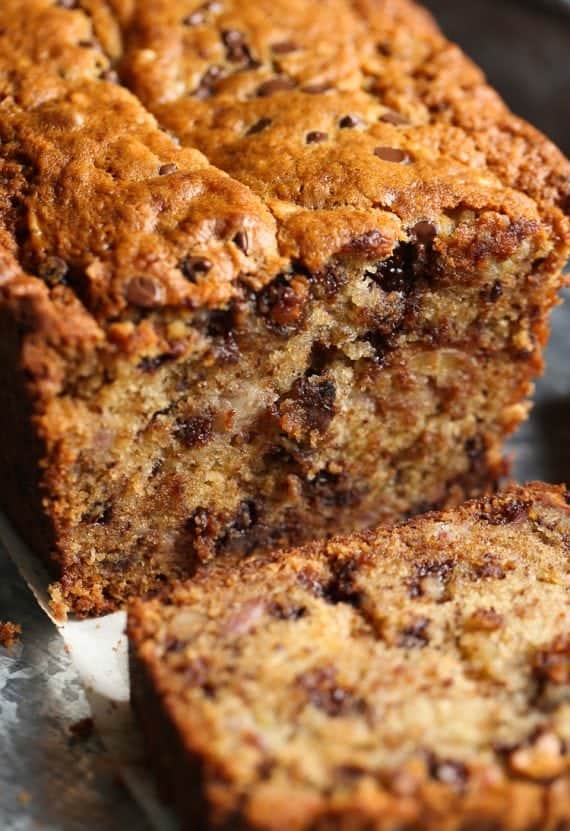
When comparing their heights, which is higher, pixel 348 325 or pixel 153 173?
pixel 153 173

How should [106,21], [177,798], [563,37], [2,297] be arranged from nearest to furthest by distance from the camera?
[177,798] < [2,297] < [106,21] < [563,37]

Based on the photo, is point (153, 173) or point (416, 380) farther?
point (416, 380)

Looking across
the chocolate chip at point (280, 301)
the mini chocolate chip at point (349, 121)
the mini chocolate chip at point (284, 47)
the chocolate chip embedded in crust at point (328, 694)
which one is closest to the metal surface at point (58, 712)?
the chocolate chip embedded in crust at point (328, 694)

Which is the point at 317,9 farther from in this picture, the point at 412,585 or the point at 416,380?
the point at 412,585

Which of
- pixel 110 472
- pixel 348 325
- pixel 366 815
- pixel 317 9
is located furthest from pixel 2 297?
pixel 317 9

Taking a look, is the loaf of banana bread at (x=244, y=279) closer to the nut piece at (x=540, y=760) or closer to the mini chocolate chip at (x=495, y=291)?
the mini chocolate chip at (x=495, y=291)

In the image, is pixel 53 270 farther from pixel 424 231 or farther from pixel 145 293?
pixel 424 231

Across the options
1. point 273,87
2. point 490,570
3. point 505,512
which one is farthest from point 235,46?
point 490,570

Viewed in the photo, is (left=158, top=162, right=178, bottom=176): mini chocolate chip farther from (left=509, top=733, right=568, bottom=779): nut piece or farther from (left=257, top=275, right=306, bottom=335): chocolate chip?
(left=509, top=733, right=568, bottom=779): nut piece
